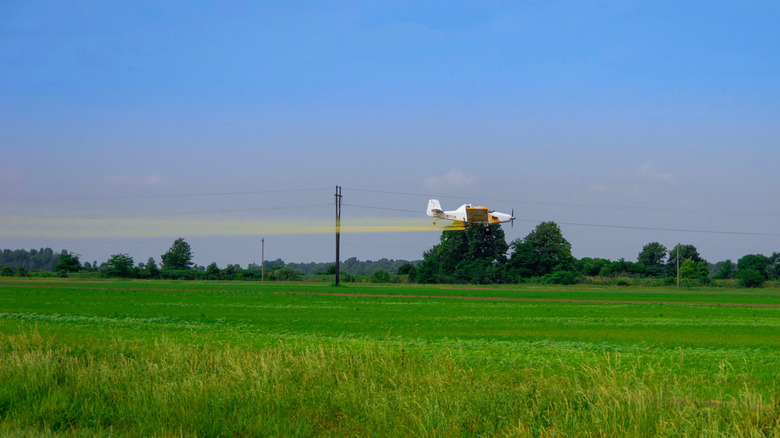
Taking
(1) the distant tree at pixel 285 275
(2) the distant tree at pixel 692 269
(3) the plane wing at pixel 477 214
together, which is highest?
(3) the plane wing at pixel 477 214

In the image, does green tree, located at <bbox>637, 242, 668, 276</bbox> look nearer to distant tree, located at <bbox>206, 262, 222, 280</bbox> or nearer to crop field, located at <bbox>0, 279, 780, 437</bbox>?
distant tree, located at <bbox>206, 262, 222, 280</bbox>

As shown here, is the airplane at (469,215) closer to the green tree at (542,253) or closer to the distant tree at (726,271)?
the green tree at (542,253)

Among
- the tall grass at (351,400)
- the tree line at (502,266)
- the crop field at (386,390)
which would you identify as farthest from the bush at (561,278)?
the tall grass at (351,400)

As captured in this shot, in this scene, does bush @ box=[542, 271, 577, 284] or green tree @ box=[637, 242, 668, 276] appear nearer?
bush @ box=[542, 271, 577, 284]

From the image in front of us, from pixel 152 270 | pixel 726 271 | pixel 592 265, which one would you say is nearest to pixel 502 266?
pixel 592 265

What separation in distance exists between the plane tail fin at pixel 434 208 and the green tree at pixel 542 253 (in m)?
34.4

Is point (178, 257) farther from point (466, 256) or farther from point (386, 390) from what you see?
point (386, 390)

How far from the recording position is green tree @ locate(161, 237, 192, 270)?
155375mm

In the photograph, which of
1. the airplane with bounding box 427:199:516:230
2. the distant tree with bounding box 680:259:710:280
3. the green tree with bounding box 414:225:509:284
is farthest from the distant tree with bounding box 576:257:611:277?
the airplane with bounding box 427:199:516:230

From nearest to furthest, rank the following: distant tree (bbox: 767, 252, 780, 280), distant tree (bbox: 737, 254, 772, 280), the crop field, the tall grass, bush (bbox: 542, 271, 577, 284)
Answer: the tall grass
the crop field
bush (bbox: 542, 271, 577, 284)
distant tree (bbox: 767, 252, 780, 280)
distant tree (bbox: 737, 254, 772, 280)

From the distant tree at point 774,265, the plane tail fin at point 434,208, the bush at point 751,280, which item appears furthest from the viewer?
the distant tree at point 774,265

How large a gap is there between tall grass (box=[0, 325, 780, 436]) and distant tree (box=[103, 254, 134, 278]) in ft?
378

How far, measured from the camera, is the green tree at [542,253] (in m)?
120

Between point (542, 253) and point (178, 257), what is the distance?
81.7 meters
